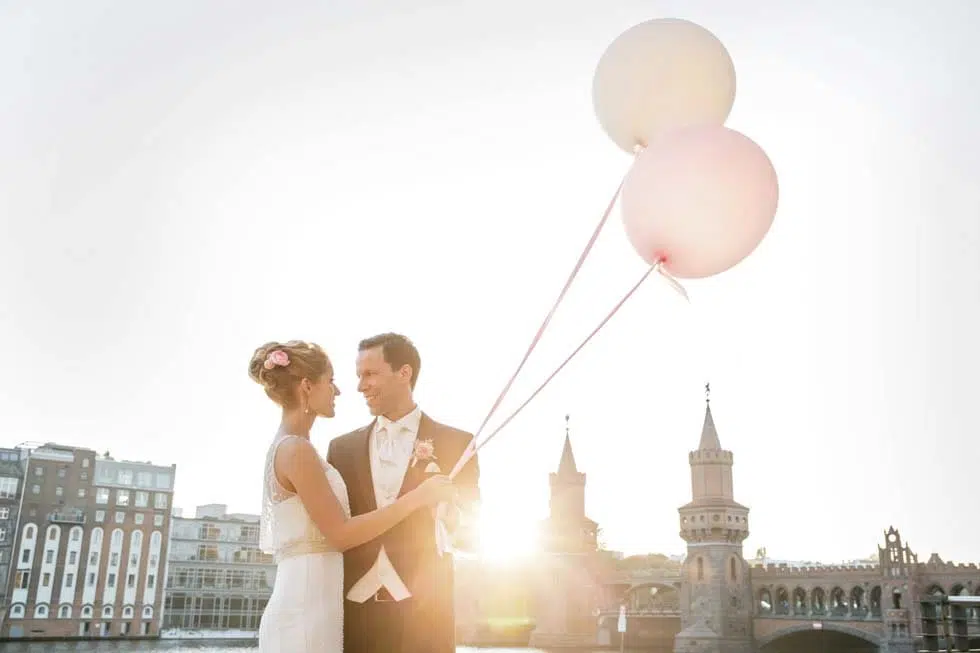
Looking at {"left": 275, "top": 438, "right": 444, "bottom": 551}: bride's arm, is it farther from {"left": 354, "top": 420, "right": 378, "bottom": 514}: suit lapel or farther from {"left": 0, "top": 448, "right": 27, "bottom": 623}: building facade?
{"left": 0, "top": 448, "right": 27, "bottom": 623}: building facade

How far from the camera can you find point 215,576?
69000mm

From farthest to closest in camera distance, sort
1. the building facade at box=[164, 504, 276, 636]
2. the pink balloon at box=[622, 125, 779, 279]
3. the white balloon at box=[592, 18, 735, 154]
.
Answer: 1. the building facade at box=[164, 504, 276, 636]
2. the white balloon at box=[592, 18, 735, 154]
3. the pink balloon at box=[622, 125, 779, 279]

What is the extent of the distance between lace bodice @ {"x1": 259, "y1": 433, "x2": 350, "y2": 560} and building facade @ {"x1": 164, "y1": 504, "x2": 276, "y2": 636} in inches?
2746

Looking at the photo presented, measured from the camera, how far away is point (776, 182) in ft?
14.9

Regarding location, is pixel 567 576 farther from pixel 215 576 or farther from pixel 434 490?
pixel 434 490

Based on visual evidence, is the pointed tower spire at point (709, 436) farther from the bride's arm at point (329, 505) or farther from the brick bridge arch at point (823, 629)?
the bride's arm at point (329, 505)

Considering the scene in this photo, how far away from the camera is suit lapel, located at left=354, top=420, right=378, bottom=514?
11.9 ft

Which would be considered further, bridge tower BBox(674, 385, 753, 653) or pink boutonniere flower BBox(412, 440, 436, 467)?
bridge tower BBox(674, 385, 753, 653)

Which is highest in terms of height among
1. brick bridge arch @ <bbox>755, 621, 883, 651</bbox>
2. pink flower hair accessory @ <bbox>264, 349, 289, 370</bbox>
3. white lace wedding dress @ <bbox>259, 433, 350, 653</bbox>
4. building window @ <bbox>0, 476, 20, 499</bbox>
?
building window @ <bbox>0, 476, 20, 499</bbox>

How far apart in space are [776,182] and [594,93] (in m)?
1.47

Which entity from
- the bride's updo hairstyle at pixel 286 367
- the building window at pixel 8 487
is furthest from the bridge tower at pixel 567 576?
the bride's updo hairstyle at pixel 286 367

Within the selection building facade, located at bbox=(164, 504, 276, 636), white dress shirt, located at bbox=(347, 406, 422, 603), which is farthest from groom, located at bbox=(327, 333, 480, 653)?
building facade, located at bbox=(164, 504, 276, 636)

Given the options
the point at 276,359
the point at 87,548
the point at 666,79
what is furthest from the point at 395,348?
the point at 87,548

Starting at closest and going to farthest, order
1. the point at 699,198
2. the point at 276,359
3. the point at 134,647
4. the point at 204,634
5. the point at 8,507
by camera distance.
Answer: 1. the point at 276,359
2. the point at 699,198
3. the point at 134,647
4. the point at 8,507
5. the point at 204,634
